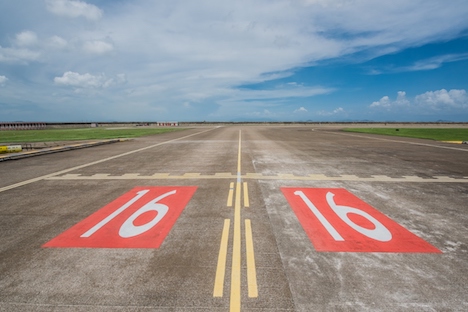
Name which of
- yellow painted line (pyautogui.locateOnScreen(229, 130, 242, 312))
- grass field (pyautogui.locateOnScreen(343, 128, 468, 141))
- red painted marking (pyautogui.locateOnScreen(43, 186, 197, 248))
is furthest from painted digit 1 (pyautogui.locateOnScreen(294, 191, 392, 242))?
grass field (pyautogui.locateOnScreen(343, 128, 468, 141))

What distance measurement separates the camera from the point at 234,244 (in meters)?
4.82

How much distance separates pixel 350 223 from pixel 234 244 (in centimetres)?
295

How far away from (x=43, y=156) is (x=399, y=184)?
20.2 metres

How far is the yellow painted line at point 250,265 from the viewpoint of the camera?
353 cm

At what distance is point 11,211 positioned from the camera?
6.77 meters

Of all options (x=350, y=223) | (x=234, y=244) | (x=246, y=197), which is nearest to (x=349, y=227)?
(x=350, y=223)

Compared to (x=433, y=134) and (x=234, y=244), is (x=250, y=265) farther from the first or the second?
(x=433, y=134)

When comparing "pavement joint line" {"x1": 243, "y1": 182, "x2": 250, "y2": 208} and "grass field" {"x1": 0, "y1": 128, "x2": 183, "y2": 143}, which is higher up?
"grass field" {"x1": 0, "y1": 128, "x2": 183, "y2": 143}

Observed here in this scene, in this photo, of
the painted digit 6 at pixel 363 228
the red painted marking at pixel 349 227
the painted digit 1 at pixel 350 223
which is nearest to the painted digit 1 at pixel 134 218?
the red painted marking at pixel 349 227

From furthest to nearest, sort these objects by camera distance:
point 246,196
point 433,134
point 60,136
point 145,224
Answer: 1. point 433,134
2. point 60,136
3. point 246,196
4. point 145,224

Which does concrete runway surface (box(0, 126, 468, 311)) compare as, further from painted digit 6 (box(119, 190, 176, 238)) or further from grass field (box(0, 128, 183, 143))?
grass field (box(0, 128, 183, 143))

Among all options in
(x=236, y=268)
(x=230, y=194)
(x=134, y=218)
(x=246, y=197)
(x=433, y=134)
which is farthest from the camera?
(x=433, y=134)

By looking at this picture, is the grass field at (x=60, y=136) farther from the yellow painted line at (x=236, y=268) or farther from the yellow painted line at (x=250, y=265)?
the yellow painted line at (x=250, y=265)

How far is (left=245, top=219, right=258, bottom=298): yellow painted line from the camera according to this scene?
3534mm
